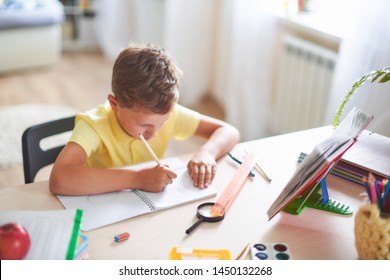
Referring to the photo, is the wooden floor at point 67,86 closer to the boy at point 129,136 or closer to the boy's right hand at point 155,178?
the boy at point 129,136

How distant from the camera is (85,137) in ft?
4.34

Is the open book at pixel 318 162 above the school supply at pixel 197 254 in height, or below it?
above

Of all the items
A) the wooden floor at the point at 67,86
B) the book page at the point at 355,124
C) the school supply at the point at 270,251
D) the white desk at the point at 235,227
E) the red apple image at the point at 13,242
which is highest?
the book page at the point at 355,124

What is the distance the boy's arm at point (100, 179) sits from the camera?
118 centimetres

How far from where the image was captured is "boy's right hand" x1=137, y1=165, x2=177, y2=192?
1.21 m

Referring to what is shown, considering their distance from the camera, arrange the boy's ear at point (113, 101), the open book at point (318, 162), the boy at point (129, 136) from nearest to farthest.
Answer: the open book at point (318, 162)
the boy at point (129, 136)
the boy's ear at point (113, 101)

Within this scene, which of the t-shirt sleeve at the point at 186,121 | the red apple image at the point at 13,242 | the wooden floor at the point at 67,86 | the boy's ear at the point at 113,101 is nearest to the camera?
the red apple image at the point at 13,242

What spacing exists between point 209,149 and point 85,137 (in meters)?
0.34

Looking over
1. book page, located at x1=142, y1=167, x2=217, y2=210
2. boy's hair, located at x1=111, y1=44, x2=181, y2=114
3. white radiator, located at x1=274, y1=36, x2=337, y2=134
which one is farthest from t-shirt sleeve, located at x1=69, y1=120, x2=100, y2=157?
white radiator, located at x1=274, y1=36, x2=337, y2=134

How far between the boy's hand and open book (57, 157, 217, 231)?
0.02 metres

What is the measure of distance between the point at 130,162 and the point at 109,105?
19cm

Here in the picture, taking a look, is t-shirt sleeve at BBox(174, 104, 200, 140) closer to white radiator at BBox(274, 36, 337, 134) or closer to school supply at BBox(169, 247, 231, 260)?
school supply at BBox(169, 247, 231, 260)

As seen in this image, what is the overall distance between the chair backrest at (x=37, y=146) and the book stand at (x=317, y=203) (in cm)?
73

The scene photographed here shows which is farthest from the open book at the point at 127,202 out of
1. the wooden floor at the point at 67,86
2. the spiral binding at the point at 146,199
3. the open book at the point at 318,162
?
the wooden floor at the point at 67,86
